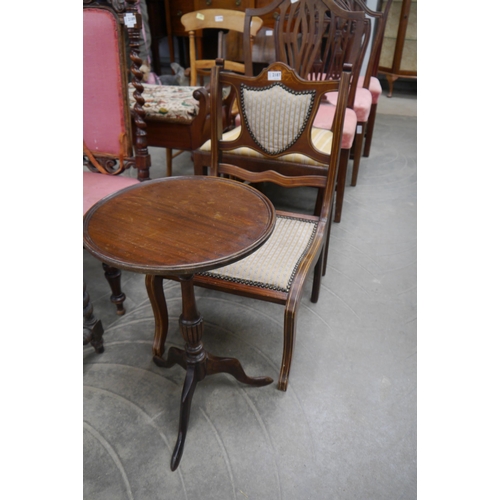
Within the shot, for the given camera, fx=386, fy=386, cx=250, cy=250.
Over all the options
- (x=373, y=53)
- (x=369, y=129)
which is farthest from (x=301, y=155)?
(x=369, y=129)

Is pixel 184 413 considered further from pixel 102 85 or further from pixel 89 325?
pixel 102 85

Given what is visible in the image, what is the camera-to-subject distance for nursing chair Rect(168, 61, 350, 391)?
1314 mm

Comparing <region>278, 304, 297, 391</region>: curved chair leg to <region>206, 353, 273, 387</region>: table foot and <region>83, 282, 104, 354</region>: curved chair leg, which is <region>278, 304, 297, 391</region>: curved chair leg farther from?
<region>83, 282, 104, 354</region>: curved chair leg

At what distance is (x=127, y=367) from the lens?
156 cm

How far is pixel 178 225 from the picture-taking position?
1.11 meters

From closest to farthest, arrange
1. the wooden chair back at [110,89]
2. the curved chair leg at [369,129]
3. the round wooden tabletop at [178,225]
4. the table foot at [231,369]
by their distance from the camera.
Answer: the round wooden tabletop at [178,225]
the table foot at [231,369]
the wooden chair back at [110,89]
the curved chair leg at [369,129]

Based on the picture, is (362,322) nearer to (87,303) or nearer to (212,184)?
(212,184)

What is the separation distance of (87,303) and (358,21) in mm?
2124

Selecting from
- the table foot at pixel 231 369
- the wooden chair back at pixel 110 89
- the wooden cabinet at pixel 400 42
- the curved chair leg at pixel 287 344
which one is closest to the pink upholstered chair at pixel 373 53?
the wooden chair back at pixel 110 89

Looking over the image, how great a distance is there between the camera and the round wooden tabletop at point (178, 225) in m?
0.96

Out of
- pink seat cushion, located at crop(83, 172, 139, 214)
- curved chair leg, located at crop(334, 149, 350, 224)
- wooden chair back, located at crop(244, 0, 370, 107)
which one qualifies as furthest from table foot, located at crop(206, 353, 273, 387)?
wooden chair back, located at crop(244, 0, 370, 107)

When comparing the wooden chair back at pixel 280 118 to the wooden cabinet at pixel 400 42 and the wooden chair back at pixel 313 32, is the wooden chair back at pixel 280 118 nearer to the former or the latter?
the wooden chair back at pixel 313 32

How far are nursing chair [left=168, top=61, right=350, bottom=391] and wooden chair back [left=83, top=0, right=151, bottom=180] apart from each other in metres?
0.40

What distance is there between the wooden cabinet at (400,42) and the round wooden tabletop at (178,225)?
482cm
